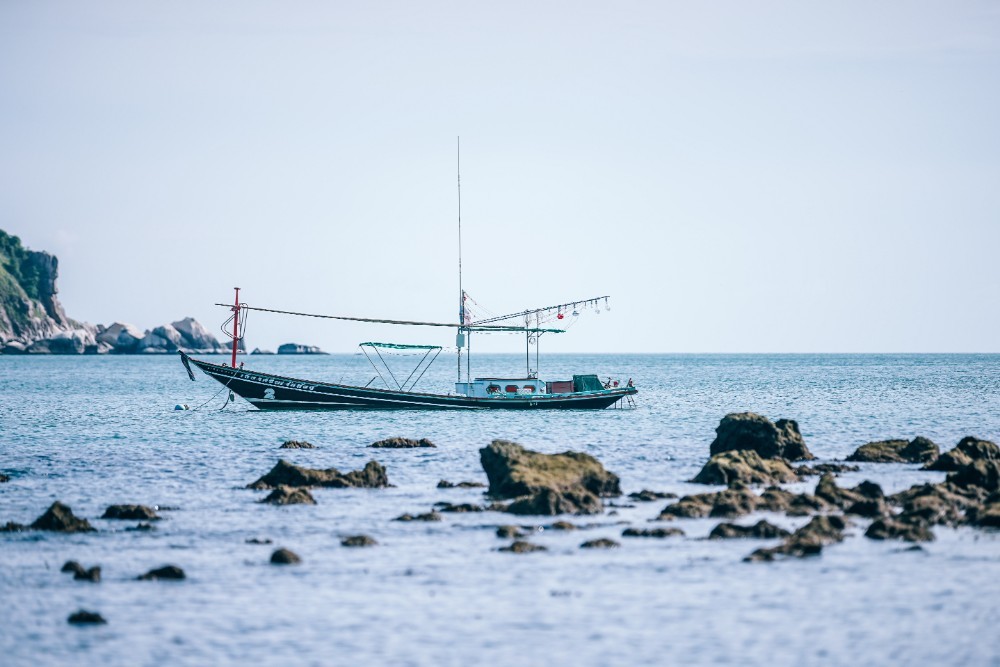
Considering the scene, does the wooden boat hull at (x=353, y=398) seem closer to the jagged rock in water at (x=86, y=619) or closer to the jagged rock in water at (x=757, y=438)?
the jagged rock in water at (x=757, y=438)

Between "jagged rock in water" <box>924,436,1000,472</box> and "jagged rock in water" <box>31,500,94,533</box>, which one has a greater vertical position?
"jagged rock in water" <box>924,436,1000,472</box>

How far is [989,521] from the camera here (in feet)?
94.6

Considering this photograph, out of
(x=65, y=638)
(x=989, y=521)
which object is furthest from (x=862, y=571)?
(x=65, y=638)

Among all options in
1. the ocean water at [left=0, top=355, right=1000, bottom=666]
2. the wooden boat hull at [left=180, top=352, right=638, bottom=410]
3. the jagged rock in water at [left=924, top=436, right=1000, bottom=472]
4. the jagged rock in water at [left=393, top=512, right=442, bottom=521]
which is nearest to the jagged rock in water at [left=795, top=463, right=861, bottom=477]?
the ocean water at [left=0, top=355, right=1000, bottom=666]

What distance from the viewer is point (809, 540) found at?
26.0 meters

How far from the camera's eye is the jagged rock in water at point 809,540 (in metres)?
25.5

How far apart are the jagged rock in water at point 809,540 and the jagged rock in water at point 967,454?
12639mm

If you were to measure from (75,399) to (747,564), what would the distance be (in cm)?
8537

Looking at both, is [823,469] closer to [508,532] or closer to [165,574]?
[508,532]

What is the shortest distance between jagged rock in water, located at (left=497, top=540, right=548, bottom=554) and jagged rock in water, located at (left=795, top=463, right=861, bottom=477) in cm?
1564

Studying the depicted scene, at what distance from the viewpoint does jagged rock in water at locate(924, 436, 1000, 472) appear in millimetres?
38753

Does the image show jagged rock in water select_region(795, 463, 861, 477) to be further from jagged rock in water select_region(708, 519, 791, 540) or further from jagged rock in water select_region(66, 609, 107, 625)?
jagged rock in water select_region(66, 609, 107, 625)

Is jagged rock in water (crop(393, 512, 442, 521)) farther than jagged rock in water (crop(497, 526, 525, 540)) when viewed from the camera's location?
Yes

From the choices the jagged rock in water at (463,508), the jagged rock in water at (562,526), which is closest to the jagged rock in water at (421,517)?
the jagged rock in water at (463,508)
